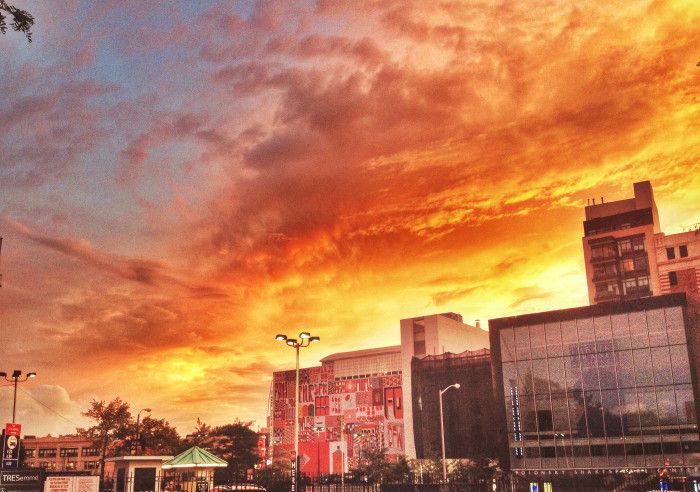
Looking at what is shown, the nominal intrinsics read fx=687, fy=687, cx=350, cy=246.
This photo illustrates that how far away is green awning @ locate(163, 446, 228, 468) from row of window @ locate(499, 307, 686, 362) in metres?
48.7

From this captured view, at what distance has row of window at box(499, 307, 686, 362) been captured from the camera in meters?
72.9

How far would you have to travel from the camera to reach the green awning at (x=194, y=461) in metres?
40.8

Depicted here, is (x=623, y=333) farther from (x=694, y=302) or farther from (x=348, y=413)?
(x=348, y=413)

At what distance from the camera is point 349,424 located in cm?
18750

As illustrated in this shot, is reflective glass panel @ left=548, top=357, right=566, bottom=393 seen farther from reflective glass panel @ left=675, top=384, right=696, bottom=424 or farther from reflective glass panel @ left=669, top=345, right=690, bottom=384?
reflective glass panel @ left=675, top=384, right=696, bottom=424

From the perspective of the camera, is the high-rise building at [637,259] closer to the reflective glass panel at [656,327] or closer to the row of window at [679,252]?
the row of window at [679,252]

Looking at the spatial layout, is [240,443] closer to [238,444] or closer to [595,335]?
[238,444]

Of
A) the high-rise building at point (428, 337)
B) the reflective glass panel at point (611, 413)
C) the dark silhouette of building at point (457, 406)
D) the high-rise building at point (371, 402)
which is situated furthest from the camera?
the high-rise building at point (371, 402)

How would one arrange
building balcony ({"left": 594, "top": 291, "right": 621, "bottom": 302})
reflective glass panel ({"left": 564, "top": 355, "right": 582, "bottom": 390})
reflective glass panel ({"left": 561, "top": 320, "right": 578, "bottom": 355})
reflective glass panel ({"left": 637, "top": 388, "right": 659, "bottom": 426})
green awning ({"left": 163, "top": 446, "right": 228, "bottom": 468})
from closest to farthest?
green awning ({"left": 163, "top": 446, "right": 228, "bottom": 468}) < reflective glass panel ({"left": 637, "top": 388, "right": 659, "bottom": 426}) < reflective glass panel ({"left": 564, "top": 355, "right": 582, "bottom": 390}) < reflective glass panel ({"left": 561, "top": 320, "right": 578, "bottom": 355}) < building balcony ({"left": 594, "top": 291, "right": 621, "bottom": 302})

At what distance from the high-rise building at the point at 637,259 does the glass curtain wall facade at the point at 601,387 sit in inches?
1715

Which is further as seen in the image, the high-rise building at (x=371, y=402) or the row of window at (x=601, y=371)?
the high-rise building at (x=371, y=402)

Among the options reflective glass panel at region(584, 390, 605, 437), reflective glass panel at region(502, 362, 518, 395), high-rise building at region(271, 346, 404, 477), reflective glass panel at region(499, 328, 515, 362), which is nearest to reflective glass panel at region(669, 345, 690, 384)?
reflective glass panel at region(584, 390, 605, 437)

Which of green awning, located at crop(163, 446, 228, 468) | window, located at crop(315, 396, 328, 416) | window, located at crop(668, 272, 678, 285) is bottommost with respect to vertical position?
green awning, located at crop(163, 446, 228, 468)

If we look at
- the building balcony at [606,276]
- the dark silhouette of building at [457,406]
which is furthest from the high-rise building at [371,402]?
the building balcony at [606,276]
